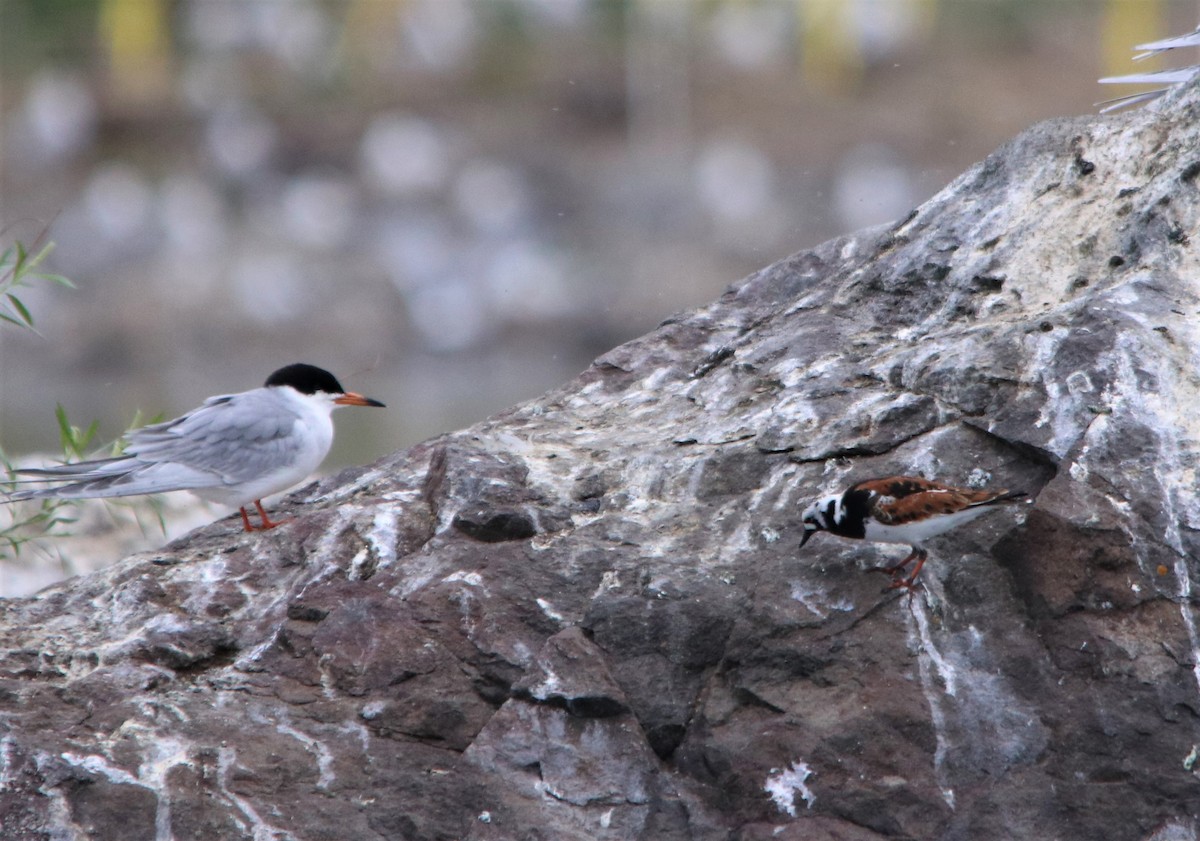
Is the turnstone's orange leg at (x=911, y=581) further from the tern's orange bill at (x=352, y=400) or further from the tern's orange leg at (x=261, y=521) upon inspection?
the tern's orange bill at (x=352, y=400)

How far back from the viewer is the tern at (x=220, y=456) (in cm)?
566

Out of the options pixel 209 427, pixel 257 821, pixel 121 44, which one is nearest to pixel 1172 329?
pixel 257 821

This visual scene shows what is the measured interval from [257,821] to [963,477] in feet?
7.65

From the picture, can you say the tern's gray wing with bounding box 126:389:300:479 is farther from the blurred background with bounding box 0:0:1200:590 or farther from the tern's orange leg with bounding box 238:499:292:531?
the blurred background with bounding box 0:0:1200:590

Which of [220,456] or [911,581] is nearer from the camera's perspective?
[911,581]

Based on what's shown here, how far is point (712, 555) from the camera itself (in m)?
4.76

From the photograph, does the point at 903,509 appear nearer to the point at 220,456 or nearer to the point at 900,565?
the point at 900,565

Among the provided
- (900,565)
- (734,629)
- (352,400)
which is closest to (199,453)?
(352,400)

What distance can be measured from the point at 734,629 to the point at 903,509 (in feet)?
2.02

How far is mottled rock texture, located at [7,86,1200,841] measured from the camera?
4184 millimetres

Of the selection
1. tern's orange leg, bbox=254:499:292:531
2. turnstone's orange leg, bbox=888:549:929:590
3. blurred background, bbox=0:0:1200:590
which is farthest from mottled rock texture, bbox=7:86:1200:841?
blurred background, bbox=0:0:1200:590

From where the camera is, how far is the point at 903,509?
14.3 ft

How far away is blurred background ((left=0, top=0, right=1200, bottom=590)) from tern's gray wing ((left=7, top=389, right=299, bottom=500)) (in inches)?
891

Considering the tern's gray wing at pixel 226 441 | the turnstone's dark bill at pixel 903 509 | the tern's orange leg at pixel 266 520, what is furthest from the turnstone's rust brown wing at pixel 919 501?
the tern's gray wing at pixel 226 441
